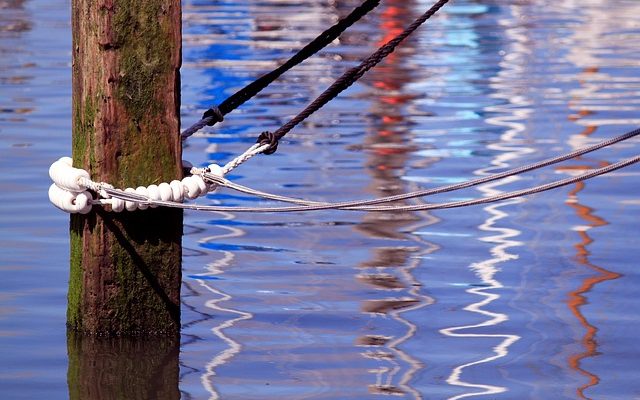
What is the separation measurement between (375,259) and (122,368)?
7.03 feet

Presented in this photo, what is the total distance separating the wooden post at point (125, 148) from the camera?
5348 millimetres

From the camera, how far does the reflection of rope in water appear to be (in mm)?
5508

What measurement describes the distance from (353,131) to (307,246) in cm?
406

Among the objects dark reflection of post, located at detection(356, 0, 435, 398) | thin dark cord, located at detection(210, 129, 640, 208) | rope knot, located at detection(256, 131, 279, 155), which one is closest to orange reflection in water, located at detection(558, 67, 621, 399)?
dark reflection of post, located at detection(356, 0, 435, 398)

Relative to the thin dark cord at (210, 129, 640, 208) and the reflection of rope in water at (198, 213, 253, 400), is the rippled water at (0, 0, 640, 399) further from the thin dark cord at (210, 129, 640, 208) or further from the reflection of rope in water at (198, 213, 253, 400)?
the thin dark cord at (210, 129, 640, 208)

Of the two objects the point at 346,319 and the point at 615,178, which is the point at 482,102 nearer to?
the point at 615,178

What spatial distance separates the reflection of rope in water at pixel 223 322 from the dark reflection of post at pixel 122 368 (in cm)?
13

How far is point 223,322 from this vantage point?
622 cm

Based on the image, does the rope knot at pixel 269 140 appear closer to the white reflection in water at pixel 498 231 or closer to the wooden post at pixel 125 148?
the wooden post at pixel 125 148

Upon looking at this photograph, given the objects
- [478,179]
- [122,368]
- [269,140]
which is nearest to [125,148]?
[269,140]

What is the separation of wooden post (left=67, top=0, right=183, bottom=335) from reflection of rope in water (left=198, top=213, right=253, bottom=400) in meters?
0.32

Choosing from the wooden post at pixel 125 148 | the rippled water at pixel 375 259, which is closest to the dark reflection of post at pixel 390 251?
the rippled water at pixel 375 259

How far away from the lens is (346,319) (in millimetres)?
6270

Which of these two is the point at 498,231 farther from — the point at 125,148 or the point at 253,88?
the point at 125,148
